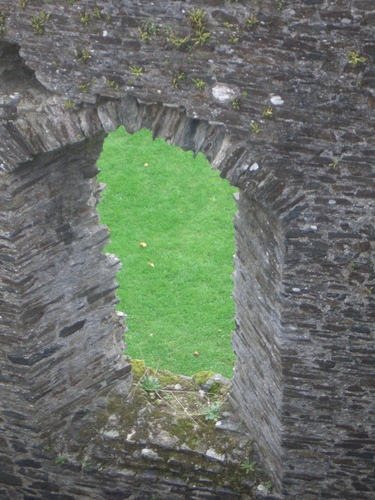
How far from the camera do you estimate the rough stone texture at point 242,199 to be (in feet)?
17.0

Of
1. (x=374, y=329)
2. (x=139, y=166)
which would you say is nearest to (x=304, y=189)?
(x=374, y=329)

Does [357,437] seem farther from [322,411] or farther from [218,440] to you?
[218,440]

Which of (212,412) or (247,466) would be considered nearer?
(247,466)

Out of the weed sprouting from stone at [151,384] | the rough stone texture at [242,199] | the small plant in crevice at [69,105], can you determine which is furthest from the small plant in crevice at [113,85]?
the weed sprouting from stone at [151,384]

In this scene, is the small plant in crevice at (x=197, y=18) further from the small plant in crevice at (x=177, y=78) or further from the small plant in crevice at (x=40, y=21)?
the small plant in crevice at (x=40, y=21)

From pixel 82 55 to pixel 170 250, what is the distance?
5281 mm

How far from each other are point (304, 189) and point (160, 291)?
15.7 ft

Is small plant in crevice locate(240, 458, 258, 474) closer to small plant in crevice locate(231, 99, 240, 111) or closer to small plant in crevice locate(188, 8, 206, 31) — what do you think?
small plant in crevice locate(231, 99, 240, 111)

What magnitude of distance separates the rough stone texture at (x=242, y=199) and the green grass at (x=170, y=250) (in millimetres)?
2362

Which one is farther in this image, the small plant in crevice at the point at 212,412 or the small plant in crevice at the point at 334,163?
the small plant in crevice at the point at 212,412

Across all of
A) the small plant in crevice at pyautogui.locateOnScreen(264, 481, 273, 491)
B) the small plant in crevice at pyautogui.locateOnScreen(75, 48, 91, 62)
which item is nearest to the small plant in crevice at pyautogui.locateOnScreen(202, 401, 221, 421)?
the small plant in crevice at pyautogui.locateOnScreen(264, 481, 273, 491)

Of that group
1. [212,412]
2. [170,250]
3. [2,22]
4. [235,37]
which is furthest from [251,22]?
[170,250]

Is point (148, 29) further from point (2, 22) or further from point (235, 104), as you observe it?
point (2, 22)

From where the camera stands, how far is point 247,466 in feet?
23.0
